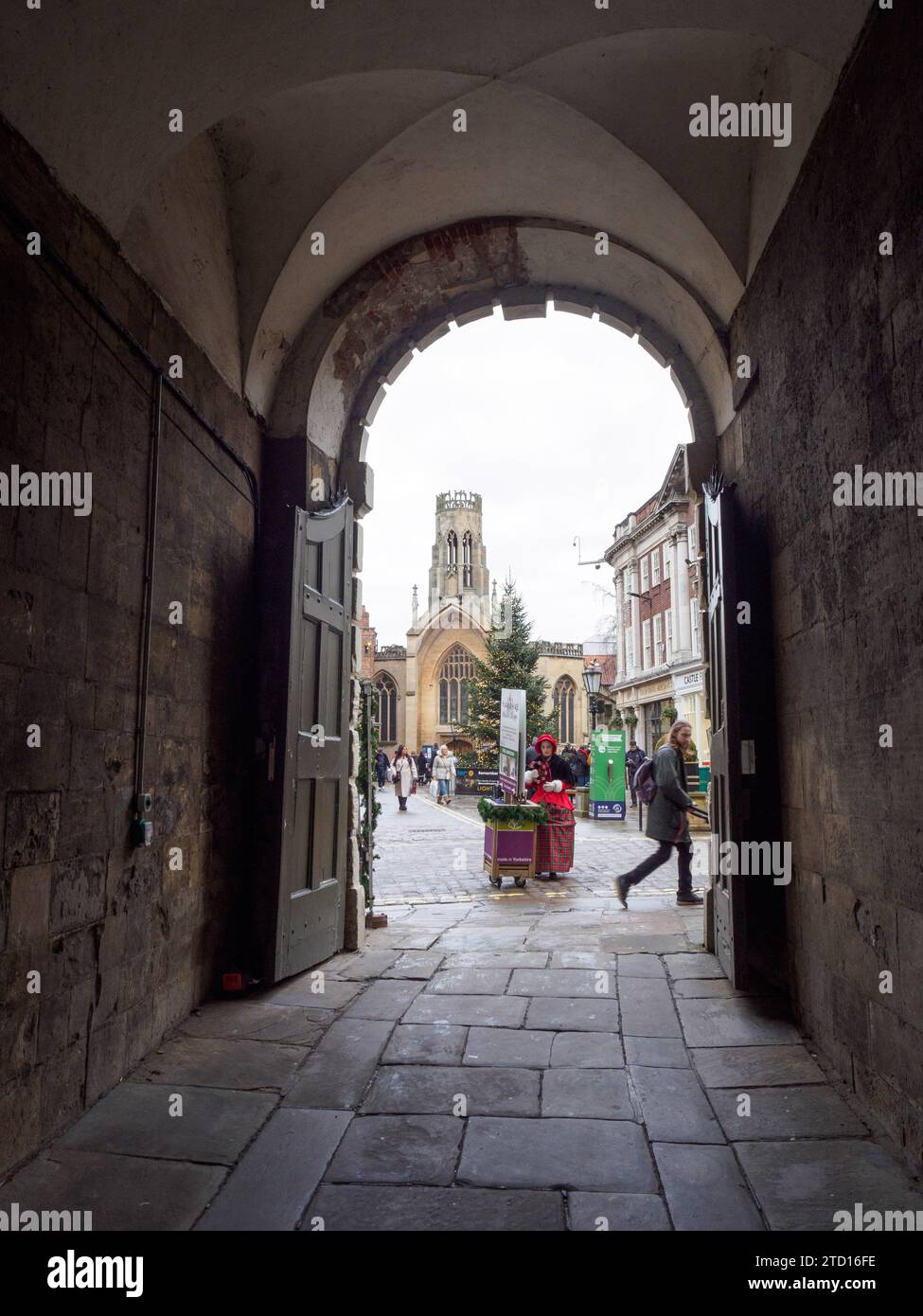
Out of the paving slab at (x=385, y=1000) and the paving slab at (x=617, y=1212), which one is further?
the paving slab at (x=385, y=1000)

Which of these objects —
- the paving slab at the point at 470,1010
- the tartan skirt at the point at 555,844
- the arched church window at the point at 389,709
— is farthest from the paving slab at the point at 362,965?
the arched church window at the point at 389,709

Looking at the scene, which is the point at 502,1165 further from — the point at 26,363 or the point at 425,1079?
the point at 26,363

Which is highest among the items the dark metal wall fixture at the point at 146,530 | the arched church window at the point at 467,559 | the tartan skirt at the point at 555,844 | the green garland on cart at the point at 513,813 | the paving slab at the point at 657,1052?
the arched church window at the point at 467,559

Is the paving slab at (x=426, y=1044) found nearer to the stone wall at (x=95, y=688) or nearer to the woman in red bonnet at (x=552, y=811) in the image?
the stone wall at (x=95, y=688)

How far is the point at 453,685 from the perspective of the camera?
51438mm

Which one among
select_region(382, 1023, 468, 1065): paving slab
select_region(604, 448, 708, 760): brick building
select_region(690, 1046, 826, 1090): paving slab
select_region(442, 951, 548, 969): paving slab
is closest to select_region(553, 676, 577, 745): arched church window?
select_region(604, 448, 708, 760): brick building

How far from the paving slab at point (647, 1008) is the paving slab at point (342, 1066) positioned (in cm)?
129

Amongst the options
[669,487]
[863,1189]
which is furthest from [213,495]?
[669,487]

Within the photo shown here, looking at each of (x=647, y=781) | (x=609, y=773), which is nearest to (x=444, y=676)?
(x=609, y=773)

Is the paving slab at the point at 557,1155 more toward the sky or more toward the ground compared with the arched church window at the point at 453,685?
more toward the ground

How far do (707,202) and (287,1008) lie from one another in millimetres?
5372

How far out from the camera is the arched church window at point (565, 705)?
2020 inches

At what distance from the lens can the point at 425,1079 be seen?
3.85 metres

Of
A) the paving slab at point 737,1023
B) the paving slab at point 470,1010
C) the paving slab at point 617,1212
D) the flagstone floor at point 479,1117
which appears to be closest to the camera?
the paving slab at point 617,1212
